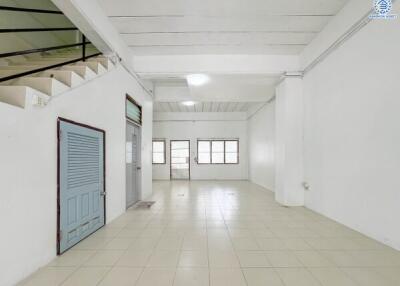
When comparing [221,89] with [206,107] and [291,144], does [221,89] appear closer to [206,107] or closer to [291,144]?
[291,144]

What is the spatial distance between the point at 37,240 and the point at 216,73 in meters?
4.72

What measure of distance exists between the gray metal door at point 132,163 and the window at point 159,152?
19.4 feet

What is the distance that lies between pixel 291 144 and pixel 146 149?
415cm

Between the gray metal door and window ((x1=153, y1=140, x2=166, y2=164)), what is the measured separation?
5.91 m

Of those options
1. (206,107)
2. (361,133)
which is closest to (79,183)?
(361,133)

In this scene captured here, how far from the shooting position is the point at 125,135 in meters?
5.25

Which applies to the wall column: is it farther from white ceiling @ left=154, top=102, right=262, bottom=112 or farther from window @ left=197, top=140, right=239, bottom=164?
window @ left=197, top=140, right=239, bottom=164

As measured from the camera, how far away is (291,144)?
5645 millimetres

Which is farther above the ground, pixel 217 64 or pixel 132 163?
pixel 217 64

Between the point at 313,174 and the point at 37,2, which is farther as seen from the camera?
the point at 313,174

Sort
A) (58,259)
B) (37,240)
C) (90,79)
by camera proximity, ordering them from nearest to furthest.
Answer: (37,240) < (58,259) < (90,79)

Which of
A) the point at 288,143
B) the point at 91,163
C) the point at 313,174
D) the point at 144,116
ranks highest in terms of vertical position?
the point at 144,116

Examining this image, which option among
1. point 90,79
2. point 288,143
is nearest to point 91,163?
point 90,79

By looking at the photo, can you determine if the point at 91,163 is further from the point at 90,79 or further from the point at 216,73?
the point at 216,73
